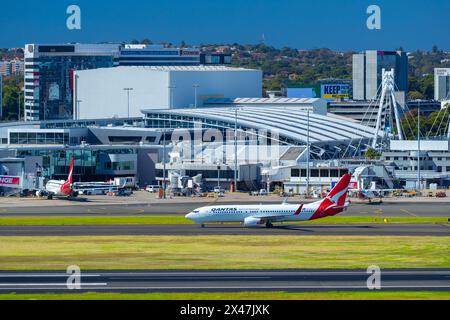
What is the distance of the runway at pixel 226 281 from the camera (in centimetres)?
5716

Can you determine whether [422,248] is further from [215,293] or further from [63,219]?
[63,219]

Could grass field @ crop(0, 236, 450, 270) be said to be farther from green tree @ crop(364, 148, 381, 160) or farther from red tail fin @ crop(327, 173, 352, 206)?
green tree @ crop(364, 148, 381, 160)

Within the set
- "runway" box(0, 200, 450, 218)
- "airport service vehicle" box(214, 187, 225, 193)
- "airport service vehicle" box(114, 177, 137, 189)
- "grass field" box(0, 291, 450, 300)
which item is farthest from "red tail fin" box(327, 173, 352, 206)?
"airport service vehicle" box(114, 177, 137, 189)

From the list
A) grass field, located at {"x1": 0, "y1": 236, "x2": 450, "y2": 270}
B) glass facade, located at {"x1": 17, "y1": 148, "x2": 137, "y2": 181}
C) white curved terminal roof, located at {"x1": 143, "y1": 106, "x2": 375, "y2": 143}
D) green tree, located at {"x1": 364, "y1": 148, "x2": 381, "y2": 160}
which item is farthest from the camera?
white curved terminal roof, located at {"x1": 143, "y1": 106, "x2": 375, "y2": 143}

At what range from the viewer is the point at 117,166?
149 metres

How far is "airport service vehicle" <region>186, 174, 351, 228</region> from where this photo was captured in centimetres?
9019

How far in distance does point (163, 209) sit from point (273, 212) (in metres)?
22.3

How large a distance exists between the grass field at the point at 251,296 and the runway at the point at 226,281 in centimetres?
138

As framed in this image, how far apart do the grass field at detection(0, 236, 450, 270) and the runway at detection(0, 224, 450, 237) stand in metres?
3.04

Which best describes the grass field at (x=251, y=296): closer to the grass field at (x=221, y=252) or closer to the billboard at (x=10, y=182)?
the grass field at (x=221, y=252)

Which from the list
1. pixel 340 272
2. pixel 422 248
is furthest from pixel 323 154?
pixel 340 272

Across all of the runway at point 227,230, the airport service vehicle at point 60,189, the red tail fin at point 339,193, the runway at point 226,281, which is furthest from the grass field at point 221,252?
the airport service vehicle at point 60,189
